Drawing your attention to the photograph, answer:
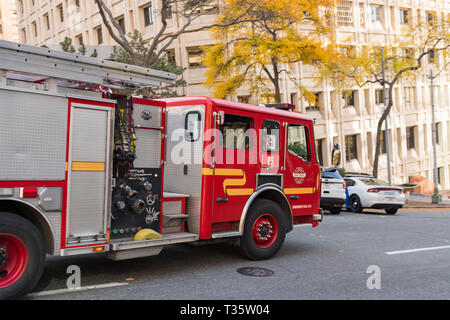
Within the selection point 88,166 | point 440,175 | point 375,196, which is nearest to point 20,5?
point 375,196

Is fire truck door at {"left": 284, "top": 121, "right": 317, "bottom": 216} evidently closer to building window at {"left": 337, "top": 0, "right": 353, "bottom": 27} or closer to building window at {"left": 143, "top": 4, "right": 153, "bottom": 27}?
building window at {"left": 143, "top": 4, "right": 153, "bottom": 27}

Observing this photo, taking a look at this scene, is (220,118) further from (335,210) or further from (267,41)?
(267,41)

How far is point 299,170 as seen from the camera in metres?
8.66

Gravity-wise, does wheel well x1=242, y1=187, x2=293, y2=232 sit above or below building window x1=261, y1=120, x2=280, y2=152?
below

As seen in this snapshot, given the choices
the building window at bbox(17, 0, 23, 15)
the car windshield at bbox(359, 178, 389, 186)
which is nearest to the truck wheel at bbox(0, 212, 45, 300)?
the car windshield at bbox(359, 178, 389, 186)

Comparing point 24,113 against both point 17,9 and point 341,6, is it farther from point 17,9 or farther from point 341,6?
point 17,9

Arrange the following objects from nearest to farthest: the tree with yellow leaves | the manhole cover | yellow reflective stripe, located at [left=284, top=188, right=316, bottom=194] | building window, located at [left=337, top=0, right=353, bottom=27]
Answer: the manhole cover
yellow reflective stripe, located at [left=284, top=188, right=316, bottom=194]
the tree with yellow leaves
building window, located at [left=337, top=0, right=353, bottom=27]

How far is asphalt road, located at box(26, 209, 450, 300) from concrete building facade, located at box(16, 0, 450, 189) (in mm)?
21579

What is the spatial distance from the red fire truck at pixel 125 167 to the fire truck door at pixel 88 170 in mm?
13

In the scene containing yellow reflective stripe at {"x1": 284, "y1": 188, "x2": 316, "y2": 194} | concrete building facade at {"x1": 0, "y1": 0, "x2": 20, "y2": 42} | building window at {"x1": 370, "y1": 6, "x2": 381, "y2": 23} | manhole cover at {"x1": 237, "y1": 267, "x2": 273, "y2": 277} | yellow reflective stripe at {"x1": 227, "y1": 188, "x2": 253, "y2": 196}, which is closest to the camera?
manhole cover at {"x1": 237, "y1": 267, "x2": 273, "y2": 277}

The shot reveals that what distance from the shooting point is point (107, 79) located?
6.04m

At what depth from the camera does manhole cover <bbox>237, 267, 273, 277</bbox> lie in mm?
6949

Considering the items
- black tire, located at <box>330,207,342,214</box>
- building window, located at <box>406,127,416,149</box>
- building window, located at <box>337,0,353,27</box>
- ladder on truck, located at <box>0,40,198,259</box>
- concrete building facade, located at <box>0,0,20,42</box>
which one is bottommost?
black tire, located at <box>330,207,342,214</box>
